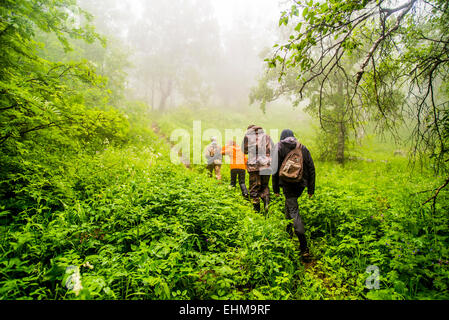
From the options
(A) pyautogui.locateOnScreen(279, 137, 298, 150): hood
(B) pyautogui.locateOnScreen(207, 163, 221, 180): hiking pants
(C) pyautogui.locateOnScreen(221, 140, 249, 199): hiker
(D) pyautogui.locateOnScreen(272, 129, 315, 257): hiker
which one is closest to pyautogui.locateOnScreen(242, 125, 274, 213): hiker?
(C) pyautogui.locateOnScreen(221, 140, 249, 199): hiker

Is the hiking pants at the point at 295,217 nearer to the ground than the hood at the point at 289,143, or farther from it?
nearer to the ground

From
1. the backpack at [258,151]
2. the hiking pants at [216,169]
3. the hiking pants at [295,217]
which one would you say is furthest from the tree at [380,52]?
the hiking pants at [216,169]

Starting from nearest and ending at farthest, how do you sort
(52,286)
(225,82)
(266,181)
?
(52,286) → (266,181) → (225,82)

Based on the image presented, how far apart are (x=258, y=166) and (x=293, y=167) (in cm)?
171

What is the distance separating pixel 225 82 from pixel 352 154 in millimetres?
30822

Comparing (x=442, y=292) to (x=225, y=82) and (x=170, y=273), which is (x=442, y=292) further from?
(x=225, y=82)

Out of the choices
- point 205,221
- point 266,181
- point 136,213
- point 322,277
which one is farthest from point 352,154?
point 136,213

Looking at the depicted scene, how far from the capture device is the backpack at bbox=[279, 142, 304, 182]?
3769 mm

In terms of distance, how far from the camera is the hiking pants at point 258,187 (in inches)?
214

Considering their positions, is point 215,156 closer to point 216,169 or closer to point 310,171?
point 216,169

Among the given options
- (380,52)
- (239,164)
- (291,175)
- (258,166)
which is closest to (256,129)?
(258,166)

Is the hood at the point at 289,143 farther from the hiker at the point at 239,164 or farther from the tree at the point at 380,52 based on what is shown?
the hiker at the point at 239,164

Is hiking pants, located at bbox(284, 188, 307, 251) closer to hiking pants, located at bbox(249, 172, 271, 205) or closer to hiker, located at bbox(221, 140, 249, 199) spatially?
hiking pants, located at bbox(249, 172, 271, 205)
